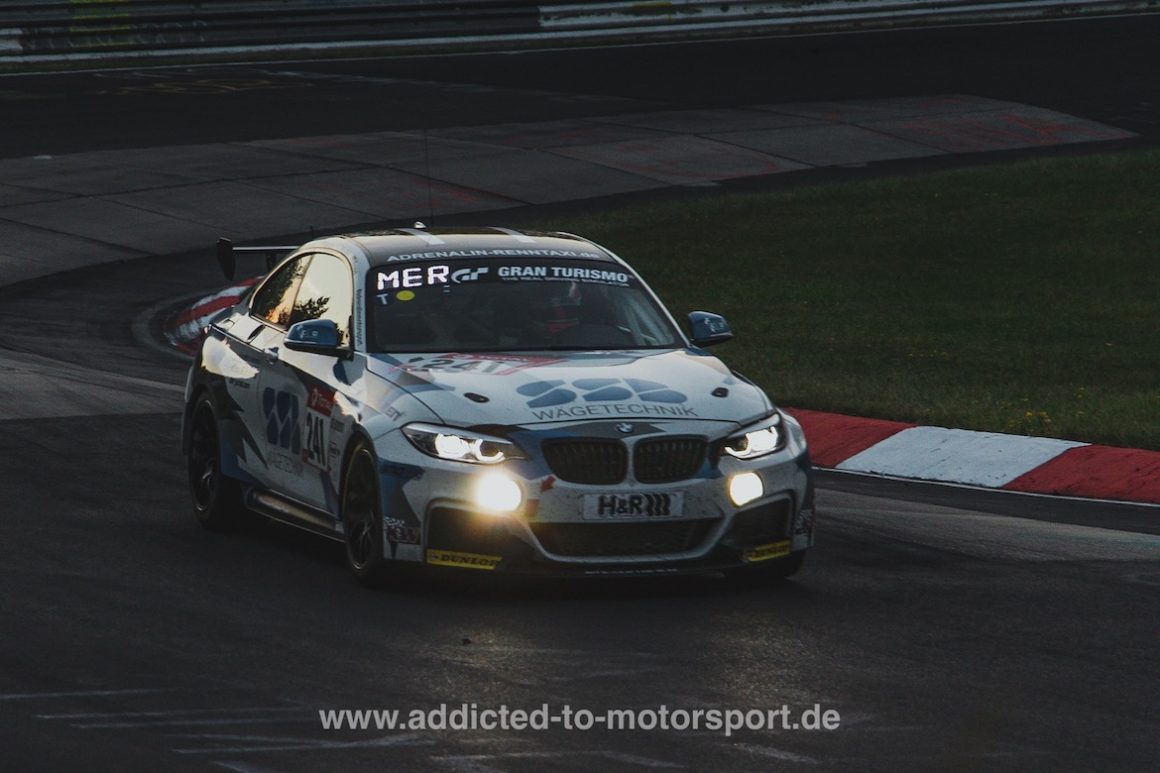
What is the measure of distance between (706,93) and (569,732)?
29148mm

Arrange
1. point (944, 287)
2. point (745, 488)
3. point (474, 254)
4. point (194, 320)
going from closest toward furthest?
point (745, 488) → point (474, 254) → point (194, 320) → point (944, 287)

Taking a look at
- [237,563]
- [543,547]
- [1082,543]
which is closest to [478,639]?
[543,547]

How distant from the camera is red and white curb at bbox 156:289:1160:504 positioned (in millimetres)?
12508

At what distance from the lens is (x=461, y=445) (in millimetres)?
8641

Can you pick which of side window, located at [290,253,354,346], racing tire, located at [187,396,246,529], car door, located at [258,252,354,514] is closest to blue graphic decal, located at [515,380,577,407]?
car door, located at [258,252,354,514]

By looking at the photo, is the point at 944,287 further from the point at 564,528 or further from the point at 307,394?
the point at 564,528

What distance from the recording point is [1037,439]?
1335 centimetres

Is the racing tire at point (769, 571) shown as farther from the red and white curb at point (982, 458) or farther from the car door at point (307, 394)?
→ the red and white curb at point (982, 458)

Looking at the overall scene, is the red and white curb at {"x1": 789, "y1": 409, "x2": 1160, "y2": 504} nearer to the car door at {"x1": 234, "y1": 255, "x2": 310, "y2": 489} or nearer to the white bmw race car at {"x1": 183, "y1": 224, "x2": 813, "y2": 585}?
the white bmw race car at {"x1": 183, "y1": 224, "x2": 813, "y2": 585}

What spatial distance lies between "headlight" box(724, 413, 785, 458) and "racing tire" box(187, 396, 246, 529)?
2851 mm

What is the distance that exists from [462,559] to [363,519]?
0.57m

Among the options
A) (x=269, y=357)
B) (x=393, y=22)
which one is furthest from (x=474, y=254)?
(x=393, y=22)

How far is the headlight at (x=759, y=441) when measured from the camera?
29.0 feet

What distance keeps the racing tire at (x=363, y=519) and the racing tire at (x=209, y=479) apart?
1.44 meters
